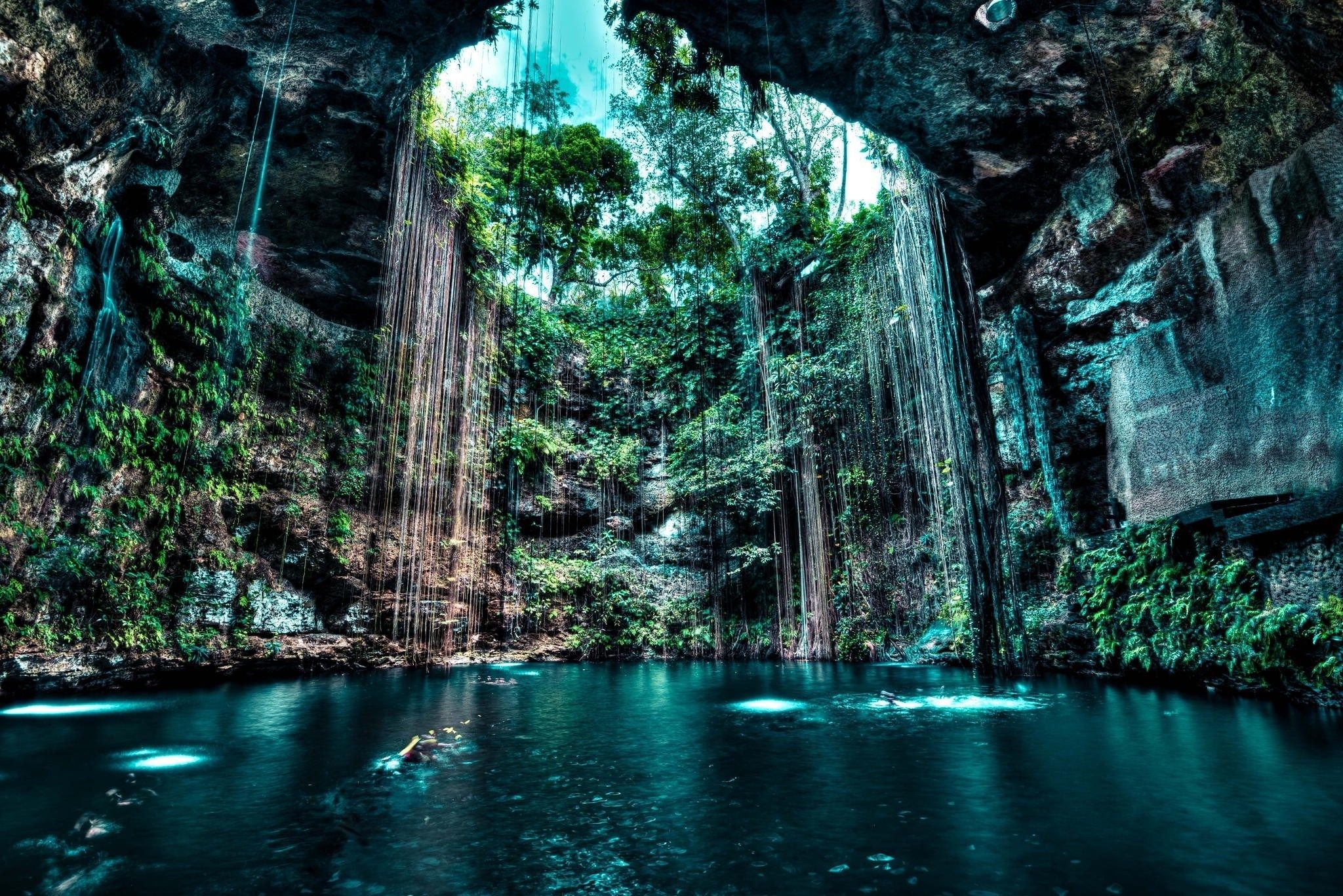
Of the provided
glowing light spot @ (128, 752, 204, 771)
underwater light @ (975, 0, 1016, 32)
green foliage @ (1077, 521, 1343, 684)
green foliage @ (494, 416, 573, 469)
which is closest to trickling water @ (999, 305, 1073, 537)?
green foliage @ (1077, 521, 1343, 684)

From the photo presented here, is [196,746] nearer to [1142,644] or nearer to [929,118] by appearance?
[1142,644]

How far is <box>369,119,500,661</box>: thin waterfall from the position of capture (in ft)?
27.3

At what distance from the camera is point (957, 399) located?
683 cm

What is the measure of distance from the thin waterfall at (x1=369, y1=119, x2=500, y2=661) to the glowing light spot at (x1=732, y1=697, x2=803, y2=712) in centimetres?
458

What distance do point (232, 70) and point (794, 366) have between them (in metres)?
8.64

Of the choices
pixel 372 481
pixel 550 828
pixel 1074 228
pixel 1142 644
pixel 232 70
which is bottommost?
pixel 550 828

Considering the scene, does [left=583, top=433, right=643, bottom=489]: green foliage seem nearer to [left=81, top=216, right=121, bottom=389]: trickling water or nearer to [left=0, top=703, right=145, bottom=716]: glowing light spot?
[left=81, top=216, right=121, bottom=389]: trickling water

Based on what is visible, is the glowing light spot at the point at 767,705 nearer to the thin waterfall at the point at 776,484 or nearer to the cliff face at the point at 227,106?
the thin waterfall at the point at 776,484

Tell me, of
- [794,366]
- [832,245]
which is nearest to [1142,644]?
[794,366]

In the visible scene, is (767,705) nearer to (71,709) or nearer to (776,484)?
(71,709)

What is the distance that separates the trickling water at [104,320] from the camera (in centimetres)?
573

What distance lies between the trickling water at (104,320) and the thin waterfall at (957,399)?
8.24 metres

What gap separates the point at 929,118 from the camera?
684 cm

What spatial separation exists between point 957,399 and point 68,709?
835 cm
